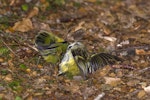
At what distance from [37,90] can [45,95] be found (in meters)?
0.08

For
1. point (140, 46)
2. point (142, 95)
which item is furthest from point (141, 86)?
point (140, 46)

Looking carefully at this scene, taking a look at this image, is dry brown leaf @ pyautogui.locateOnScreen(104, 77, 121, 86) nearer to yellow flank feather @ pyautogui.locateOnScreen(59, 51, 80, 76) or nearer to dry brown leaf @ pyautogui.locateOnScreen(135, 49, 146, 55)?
yellow flank feather @ pyautogui.locateOnScreen(59, 51, 80, 76)

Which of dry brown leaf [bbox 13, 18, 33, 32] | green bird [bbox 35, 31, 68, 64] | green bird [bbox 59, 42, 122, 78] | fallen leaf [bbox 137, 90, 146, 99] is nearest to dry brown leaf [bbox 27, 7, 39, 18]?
dry brown leaf [bbox 13, 18, 33, 32]

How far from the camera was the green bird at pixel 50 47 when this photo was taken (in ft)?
11.0

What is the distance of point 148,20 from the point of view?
4219mm

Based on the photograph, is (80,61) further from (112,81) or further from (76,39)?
(76,39)

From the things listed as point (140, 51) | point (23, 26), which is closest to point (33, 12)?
point (23, 26)

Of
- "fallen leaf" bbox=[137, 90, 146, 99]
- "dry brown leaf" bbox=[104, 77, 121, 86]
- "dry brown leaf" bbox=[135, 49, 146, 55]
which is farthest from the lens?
"dry brown leaf" bbox=[135, 49, 146, 55]

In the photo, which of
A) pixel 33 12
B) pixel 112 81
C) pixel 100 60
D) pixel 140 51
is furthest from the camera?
pixel 33 12

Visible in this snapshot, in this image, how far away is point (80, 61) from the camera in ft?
10.6

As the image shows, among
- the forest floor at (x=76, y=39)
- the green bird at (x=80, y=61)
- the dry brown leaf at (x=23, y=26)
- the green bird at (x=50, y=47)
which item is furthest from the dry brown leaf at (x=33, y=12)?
the green bird at (x=80, y=61)

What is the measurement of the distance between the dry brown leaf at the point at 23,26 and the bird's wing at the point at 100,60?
2.73 feet

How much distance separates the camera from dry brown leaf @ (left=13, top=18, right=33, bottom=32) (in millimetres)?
3793

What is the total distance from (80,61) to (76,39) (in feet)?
1.92
